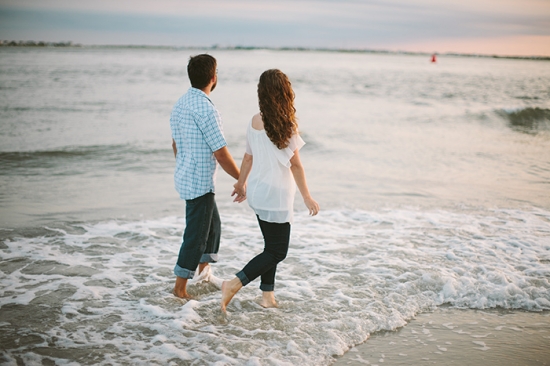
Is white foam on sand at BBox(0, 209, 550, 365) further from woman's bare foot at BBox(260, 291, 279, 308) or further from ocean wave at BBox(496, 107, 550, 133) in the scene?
ocean wave at BBox(496, 107, 550, 133)

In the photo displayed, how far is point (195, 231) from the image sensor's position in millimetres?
3992

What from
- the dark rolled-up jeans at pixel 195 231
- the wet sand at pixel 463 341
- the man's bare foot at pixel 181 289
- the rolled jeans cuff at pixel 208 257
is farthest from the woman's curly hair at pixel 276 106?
the wet sand at pixel 463 341

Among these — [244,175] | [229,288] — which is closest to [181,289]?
[229,288]

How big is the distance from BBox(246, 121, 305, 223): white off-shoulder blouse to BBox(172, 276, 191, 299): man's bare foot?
1194mm

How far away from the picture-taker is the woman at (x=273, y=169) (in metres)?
3.47

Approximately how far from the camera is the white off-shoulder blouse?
3586 millimetres

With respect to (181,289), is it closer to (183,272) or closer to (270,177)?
(183,272)

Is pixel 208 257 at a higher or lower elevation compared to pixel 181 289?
higher

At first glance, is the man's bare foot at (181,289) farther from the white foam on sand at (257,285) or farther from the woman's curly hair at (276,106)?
the woman's curly hair at (276,106)

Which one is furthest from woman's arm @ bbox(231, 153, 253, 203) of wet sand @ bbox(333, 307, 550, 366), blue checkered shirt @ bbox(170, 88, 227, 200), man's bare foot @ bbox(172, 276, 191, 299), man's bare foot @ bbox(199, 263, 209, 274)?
wet sand @ bbox(333, 307, 550, 366)

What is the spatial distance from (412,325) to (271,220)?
65.9 inches

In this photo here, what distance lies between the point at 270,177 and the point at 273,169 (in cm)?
7

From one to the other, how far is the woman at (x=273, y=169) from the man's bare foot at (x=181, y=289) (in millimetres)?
615

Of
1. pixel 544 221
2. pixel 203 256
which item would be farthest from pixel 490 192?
pixel 203 256
